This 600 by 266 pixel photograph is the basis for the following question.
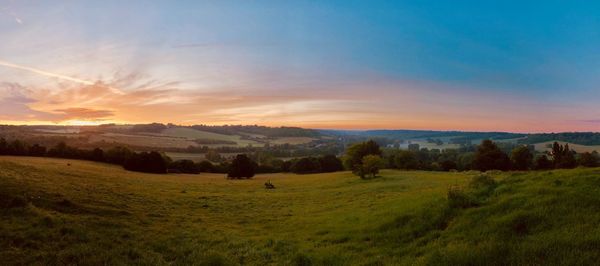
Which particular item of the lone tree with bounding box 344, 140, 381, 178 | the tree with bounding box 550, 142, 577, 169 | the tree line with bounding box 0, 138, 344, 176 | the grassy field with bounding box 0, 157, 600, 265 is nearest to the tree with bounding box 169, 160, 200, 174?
the tree line with bounding box 0, 138, 344, 176

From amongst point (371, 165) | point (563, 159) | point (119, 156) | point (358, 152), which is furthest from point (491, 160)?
point (119, 156)

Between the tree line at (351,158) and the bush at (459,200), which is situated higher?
the bush at (459,200)

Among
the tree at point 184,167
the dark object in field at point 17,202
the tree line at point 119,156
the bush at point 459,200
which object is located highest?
the bush at point 459,200

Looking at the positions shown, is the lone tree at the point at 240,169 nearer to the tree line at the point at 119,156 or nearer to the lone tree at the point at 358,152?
the tree line at the point at 119,156

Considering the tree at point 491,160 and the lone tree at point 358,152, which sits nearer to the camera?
the lone tree at point 358,152

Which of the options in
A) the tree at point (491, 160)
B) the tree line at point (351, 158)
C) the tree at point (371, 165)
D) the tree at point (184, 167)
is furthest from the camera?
the tree at point (184, 167)

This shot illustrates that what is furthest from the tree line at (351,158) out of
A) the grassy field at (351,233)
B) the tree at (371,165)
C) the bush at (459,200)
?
the bush at (459,200)

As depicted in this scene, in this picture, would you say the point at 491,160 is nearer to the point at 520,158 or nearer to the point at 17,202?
the point at 520,158

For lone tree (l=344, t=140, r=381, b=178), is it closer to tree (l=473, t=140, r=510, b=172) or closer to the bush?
tree (l=473, t=140, r=510, b=172)

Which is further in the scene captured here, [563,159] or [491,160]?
[491,160]

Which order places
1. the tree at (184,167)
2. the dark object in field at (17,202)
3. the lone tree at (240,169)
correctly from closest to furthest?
the dark object in field at (17,202), the lone tree at (240,169), the tree at (184,167)

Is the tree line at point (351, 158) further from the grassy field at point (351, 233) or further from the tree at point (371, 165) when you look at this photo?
the grassy field at point (351, 233)

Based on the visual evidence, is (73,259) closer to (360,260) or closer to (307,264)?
(307,264)

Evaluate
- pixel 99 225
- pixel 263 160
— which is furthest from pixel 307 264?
A: pixel 263 160
